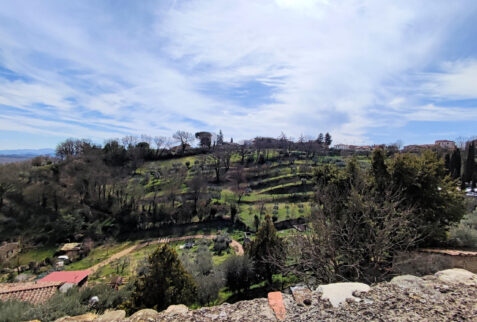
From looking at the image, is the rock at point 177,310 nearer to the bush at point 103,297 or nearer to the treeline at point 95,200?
the bush at point 103,297

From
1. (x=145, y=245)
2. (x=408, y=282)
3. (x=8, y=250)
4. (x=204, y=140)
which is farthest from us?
(x=204, y=140)

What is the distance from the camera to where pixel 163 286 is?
792 cm

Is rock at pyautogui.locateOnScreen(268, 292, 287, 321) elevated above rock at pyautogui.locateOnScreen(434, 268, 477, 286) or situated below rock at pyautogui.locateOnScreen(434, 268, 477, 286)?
below

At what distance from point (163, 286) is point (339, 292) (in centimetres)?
683

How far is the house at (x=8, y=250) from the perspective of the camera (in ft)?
61.2

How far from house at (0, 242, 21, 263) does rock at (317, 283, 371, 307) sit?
26010mm

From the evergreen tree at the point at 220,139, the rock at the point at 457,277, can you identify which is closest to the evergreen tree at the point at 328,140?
the evergreen tree at the point at 220,139

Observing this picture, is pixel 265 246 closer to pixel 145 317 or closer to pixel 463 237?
pixel 463 237

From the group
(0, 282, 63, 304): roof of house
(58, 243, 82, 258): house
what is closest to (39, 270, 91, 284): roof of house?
(0, 282, 63, 304): roof of house

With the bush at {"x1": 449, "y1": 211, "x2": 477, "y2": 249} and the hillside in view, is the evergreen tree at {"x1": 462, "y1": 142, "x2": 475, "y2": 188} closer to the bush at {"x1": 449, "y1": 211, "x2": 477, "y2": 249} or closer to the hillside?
the bush at {"x1": 449, "y1": 211, "x2": 477, "y2": 249}

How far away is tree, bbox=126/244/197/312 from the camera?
7.61 m

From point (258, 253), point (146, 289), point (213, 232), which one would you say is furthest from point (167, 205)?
point (146, 289)

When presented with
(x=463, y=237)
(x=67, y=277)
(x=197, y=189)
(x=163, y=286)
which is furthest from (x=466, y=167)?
(x=67, y=277)

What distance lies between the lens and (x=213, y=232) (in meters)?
24.4
